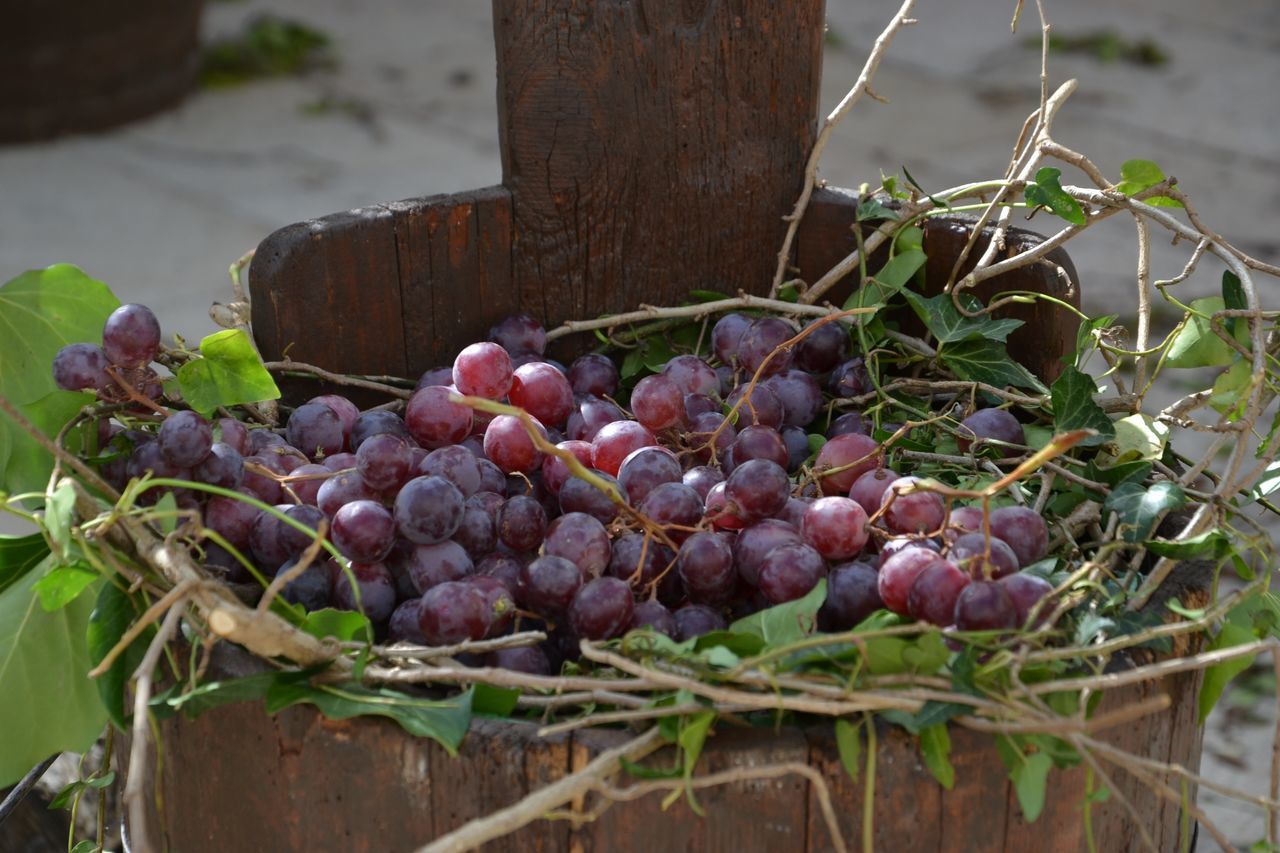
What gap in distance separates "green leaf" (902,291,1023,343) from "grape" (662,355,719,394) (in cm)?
23

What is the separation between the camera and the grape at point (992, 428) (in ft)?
4.13

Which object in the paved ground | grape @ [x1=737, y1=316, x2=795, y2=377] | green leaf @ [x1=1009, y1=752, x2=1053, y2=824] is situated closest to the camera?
green leaf @ [x1=1009, y1=752, x2=1053, y2=824]

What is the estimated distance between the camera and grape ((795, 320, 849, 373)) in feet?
4.73

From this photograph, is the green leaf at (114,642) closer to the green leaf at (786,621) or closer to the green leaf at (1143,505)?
the green leaf at (786,621)

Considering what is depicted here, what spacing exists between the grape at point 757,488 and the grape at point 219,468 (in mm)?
394

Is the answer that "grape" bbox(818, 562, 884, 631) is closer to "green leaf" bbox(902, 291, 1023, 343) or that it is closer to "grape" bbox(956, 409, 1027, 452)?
"grape" bbox(956, 409, 1027, 452)

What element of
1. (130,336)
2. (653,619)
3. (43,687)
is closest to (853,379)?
(653,619)

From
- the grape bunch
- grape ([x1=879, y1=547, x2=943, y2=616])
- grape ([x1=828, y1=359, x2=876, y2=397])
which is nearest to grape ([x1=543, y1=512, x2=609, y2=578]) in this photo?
the grape bunch

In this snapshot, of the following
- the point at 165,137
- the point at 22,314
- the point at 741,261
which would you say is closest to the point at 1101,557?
the point at 741,261

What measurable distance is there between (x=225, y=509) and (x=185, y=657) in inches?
6.5

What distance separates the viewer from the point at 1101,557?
3.43 feet

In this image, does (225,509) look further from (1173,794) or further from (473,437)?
(1173,794)

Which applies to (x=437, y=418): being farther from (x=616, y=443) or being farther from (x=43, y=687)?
(x=43, y=687)

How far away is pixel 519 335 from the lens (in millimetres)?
1503
